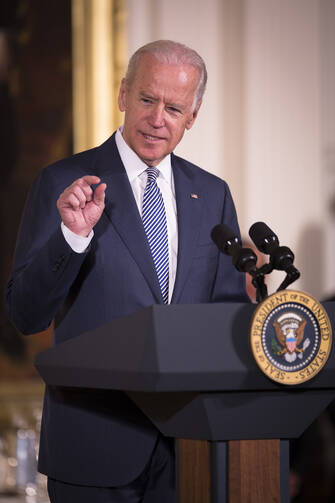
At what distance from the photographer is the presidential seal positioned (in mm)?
1507

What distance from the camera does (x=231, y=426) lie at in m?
1.57

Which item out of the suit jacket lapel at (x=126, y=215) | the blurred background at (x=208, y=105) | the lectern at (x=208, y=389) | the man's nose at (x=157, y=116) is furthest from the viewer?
the blurred background at (x=208, y=105)

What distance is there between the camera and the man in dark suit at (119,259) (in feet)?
5.85

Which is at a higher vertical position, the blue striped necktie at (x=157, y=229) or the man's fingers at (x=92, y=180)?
the man's fingers at (x=92, y=180)

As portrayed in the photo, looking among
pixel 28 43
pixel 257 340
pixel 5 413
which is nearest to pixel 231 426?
pixel 257 340

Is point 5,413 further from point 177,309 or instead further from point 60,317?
point 177,309

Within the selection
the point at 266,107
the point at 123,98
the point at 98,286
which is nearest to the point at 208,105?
the point at 266,107

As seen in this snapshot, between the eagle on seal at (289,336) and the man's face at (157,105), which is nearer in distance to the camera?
the eagle on seal at (289,336)

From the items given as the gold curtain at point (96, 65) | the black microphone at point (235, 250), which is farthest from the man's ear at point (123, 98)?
the gold curtain at point (96, 65)

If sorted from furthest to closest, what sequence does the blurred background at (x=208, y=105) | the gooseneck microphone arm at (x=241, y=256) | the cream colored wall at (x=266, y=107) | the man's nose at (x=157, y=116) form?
the cream colored wall at (x=266, y=107), the blurred background at (x=208, y=105), the man's nose at (x=157, y=116), the gooseneck microphone arm at (x=241, y=256)

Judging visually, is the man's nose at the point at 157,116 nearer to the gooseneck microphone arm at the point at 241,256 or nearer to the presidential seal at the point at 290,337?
the gooseneck microphone arm at the point at 241,256

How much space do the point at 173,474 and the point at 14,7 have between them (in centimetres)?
342

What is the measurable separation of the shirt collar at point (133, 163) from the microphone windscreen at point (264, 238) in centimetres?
36

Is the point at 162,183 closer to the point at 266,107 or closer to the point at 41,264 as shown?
the point at 41,264
